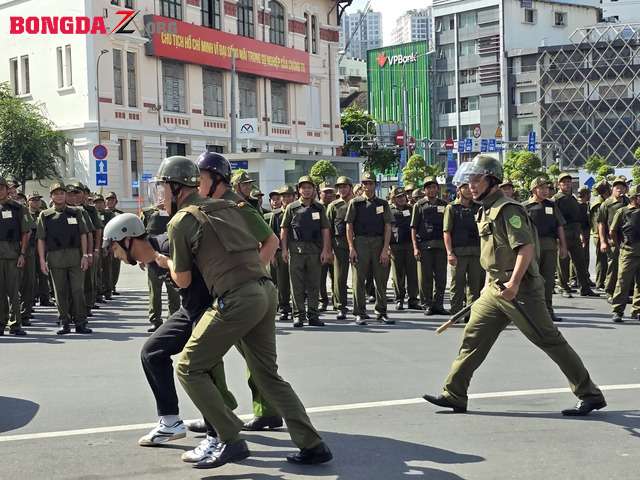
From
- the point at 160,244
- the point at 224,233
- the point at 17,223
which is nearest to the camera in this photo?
the point at 224,233

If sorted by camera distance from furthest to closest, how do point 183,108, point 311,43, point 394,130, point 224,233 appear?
point 394,130 < point 311,43 < point 183,108 < point 224,233

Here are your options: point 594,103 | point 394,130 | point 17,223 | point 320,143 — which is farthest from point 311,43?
point 17,223

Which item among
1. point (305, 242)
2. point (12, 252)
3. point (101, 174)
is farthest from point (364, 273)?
point (101, 174)

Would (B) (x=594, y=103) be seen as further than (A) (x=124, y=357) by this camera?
Yes

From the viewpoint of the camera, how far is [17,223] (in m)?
12.6

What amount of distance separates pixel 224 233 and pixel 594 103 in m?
82.0

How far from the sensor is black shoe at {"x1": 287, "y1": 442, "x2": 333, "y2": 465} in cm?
559

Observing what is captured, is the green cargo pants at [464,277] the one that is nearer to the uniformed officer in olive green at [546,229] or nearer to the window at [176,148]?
the uniformed officer in olive green at [546,229]

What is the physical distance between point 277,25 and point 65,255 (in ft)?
143

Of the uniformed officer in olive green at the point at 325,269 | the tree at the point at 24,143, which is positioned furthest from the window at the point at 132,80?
the uniformed officer in olive green at the point at 325,269

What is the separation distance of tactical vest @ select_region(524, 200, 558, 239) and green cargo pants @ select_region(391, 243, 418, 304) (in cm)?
260

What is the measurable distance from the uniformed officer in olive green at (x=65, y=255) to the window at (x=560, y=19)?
87.3m

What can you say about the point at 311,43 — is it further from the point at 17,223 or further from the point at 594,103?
the point at 17,223

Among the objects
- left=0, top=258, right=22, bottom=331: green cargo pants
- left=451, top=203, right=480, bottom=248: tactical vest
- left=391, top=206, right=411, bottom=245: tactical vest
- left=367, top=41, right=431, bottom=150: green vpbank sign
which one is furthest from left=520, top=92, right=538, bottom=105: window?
left=0, top=258, right=22, bottom=331: green cargo pants
